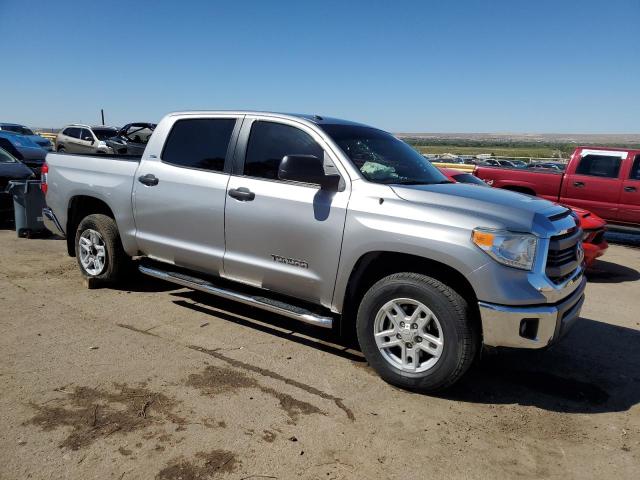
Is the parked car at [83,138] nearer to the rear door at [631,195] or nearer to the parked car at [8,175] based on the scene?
the parked car at [8,175]

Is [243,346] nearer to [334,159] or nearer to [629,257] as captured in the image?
[334,159]

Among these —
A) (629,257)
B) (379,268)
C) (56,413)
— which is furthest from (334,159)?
(629,257)

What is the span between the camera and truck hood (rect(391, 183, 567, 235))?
11.5ft

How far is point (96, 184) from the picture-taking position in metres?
5.70

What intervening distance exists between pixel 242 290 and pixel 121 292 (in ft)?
6.17

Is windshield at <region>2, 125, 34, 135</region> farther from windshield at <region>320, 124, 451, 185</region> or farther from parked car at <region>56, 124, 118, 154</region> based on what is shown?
windshield at <region>320, 124, 451, 185</region>

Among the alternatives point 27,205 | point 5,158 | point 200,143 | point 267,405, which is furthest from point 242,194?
point 5,158

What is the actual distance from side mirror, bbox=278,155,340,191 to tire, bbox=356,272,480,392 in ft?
2.92

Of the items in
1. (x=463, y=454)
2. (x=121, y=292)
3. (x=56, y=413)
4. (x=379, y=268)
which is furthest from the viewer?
(x=121, y=292)

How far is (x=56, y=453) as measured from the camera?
2877mm

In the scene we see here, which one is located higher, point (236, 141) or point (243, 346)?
point (236, 141)

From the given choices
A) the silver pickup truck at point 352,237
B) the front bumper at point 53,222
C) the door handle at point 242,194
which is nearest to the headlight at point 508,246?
the silver pickup truck at point 352,237

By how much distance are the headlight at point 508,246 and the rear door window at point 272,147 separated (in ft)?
4.95

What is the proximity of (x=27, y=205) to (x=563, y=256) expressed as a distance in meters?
8.25
